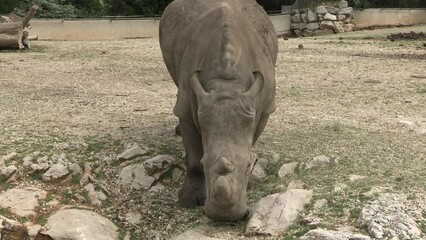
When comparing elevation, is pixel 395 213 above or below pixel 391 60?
above

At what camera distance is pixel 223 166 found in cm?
382

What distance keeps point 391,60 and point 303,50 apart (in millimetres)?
2819

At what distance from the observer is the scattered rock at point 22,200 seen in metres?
5.20

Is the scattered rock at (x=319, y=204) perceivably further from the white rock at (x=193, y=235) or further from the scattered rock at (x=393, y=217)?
the white rock at (x=193, y=235)

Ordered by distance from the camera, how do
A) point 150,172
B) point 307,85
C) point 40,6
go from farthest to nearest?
point 40,6
point 307,85
point 150,172

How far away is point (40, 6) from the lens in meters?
20.2

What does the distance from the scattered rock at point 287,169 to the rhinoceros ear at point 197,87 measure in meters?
1.50

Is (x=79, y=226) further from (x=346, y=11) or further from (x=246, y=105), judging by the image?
(x=346, y=11)

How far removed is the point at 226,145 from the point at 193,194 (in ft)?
3.92

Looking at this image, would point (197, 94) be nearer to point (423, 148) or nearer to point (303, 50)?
point (423, 148)

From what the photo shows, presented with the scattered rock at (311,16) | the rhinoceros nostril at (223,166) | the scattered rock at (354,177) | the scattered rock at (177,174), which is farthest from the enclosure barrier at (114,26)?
the rhinoceros nostril at (223,166)

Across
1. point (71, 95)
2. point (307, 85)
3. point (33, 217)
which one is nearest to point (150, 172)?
point (33, 217)

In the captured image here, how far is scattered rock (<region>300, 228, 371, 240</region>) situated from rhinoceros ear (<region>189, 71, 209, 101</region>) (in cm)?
119

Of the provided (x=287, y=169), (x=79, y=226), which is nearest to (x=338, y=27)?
(x=287, y=169)
